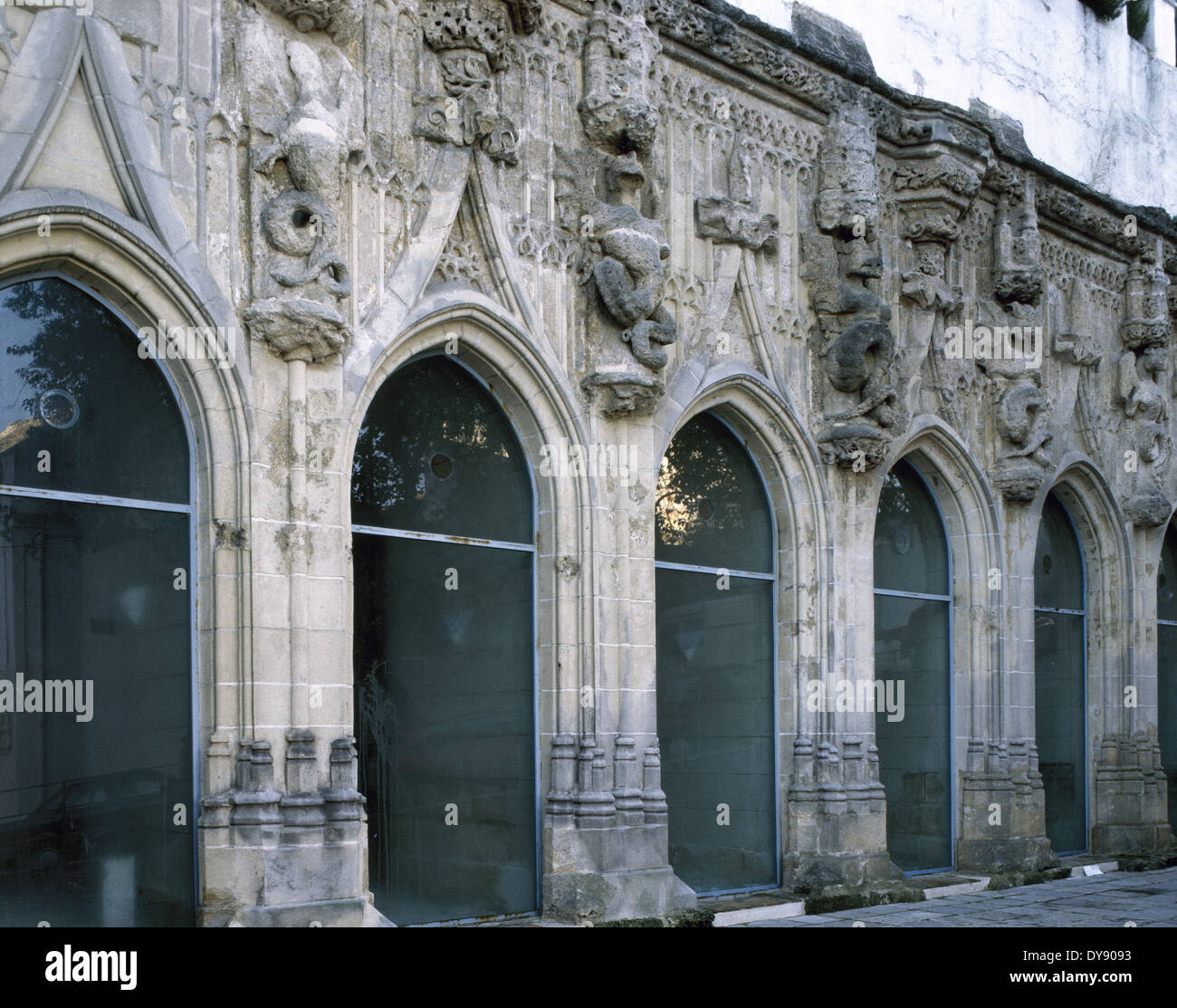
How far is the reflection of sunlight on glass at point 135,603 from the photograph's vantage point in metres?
8.80

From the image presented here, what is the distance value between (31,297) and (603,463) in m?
4.21

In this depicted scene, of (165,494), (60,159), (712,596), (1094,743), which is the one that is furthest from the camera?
(1094,743)

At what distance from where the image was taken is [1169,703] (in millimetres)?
18516

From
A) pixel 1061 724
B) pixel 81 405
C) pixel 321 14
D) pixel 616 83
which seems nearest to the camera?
pixel 81 405

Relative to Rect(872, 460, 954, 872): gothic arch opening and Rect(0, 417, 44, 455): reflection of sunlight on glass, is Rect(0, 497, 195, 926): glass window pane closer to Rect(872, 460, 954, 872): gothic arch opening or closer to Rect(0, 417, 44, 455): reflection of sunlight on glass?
Rect(0, 417, 44, 455): reflection of sunlight on glass

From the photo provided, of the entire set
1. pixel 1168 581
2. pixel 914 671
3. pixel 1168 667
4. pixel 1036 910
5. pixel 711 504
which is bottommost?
pixel 1036 910

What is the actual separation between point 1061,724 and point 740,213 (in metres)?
7.16

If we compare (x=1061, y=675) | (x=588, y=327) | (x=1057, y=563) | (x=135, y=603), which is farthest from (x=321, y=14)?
(x=1061, y=675)

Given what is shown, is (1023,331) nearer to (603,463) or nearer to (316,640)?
(603,463)

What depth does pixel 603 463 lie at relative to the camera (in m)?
11.3

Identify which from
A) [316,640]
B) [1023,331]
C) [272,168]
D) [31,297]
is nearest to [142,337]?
[31,297]

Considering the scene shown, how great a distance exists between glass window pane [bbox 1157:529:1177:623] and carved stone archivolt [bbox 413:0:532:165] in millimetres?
11103

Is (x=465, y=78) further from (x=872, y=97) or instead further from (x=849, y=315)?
(x=872, y=97)

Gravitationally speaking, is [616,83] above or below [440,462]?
above
